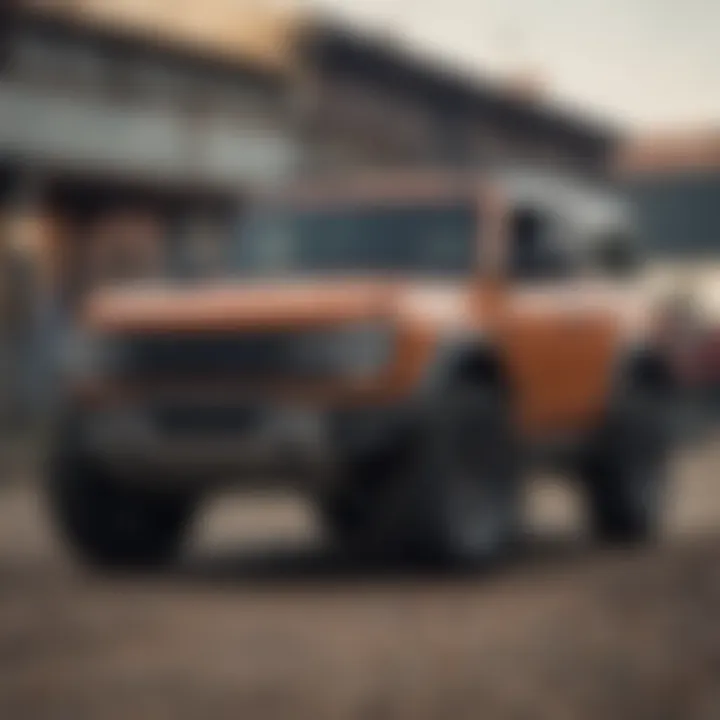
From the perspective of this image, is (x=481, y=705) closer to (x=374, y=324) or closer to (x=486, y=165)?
(x=374, y=324)

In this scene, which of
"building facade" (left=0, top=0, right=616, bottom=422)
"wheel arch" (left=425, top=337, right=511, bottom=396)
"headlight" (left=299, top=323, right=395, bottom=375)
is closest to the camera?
"headlight" (left=299, top=323, right=395, bottom=375)

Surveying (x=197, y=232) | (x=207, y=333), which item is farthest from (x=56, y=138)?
(x=207, y=333)

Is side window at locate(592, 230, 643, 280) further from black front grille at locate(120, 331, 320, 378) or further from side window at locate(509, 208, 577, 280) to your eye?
black front grille at locate(120, 331, 320, 378)

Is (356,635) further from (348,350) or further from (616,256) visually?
(616,256)

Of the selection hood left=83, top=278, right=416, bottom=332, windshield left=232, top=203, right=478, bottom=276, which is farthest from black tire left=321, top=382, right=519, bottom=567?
windshield left=232, top=203, right=478, bottom=276

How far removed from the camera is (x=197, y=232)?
21.1m

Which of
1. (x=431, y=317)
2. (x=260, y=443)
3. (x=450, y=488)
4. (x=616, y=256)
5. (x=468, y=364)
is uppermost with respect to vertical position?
(x=616, y=256)

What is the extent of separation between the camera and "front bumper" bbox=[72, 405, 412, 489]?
1042cm

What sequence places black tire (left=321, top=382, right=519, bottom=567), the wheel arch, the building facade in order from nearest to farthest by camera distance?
black tire (left=321, top=382, right=519, bottom=567)
the wheel arch
the building facade

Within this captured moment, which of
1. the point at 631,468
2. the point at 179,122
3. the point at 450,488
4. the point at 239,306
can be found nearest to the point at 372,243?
the point at 239,306

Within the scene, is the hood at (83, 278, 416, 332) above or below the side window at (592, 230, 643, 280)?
below

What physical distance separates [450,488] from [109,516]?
1.50m

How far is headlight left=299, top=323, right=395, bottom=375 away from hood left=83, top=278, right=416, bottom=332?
2.3 inches

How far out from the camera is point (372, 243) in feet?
38.7
